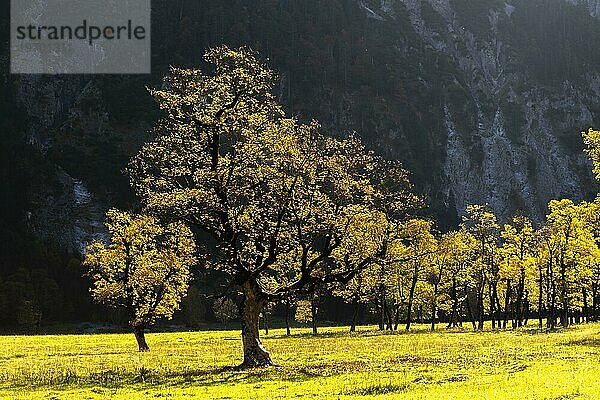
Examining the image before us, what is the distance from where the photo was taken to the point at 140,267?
186ft

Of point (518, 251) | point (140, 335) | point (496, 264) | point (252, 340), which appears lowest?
point (140, 335)

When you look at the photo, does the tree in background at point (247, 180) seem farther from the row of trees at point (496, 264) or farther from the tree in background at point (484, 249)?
the tree in background at point (484, 249)

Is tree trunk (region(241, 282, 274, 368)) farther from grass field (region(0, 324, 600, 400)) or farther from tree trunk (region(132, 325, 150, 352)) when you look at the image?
tree trunk (region(132, 325, 150, 352))

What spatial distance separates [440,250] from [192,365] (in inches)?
2408

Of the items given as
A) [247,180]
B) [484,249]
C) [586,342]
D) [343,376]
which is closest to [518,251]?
[484,249]

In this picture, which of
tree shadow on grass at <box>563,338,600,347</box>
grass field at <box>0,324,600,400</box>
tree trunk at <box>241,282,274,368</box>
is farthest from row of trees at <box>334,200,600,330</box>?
tree trunk at <box>241,282,274,368</box>

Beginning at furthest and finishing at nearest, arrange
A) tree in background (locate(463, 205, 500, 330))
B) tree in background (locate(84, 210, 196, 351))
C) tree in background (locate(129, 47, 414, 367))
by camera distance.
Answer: tree in background (locate(463, 205, 500, 330)) < tree in background (locate(84, 210, 196, 351)) < tree in background (locate(129, 47, 414, 367))

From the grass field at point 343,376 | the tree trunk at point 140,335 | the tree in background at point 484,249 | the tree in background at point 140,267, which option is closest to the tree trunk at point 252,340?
the grass field at point 343,376

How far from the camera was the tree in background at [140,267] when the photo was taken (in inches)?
2226

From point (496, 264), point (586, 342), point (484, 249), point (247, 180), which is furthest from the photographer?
point (496, 264)

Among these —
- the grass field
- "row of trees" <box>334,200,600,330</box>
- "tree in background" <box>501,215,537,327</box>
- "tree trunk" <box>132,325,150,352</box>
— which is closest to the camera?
the grass field

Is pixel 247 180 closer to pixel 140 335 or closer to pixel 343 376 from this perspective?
pixel 343 376

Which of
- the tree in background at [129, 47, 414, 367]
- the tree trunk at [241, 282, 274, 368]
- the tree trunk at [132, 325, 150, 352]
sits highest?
the tree in background at [129, 47, 414, 367]

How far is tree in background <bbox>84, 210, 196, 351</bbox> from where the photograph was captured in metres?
56.5
